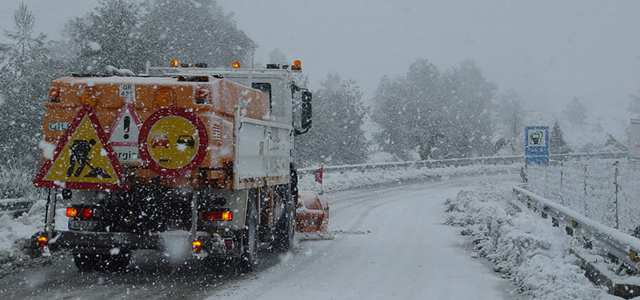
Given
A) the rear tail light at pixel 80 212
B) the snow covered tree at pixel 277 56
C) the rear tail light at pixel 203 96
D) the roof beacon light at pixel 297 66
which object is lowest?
the rear tail light at pixel 80 212

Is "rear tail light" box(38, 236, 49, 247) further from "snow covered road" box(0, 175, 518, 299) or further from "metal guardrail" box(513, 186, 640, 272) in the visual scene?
"metal guardrail" box(513, 186, 640, 272)

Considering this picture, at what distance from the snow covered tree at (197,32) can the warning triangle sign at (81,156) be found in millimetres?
34770

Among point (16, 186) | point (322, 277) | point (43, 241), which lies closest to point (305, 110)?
point (322, 277)

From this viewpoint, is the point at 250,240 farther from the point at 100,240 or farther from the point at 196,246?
the point at 100,240

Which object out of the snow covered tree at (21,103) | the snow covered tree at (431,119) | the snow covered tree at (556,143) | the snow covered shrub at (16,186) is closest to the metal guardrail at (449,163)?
the snow covered tree at (556,143)

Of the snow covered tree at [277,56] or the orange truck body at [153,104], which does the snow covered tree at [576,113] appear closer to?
the snow covered tree at [277,56]

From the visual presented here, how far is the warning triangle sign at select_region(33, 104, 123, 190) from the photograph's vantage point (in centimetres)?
716

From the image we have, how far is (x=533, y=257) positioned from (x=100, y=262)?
5769 millimetres

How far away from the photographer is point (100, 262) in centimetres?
855

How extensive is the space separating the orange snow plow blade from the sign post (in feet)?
28.6

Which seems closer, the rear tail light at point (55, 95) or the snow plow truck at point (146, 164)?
the snow plow truck at point (146, 164)

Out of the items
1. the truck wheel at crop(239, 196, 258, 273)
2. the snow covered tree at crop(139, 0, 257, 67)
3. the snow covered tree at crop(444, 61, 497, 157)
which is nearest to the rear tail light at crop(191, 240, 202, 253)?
the truck wheel at crop(239, 196, 258, 273)

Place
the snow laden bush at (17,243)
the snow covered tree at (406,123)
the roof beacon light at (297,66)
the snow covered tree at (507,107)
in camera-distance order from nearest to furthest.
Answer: the snow laden bush at (17,243) → the roof beacon light at (297,66) → the snow covered tree at (406,123) → the snow covered tree at (507,107)

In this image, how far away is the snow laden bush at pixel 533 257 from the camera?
22.0 ft
